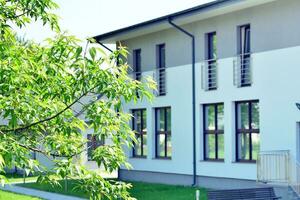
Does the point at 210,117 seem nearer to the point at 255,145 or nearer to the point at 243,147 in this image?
the point at 243,147

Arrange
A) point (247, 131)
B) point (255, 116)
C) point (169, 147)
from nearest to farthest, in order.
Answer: point (255, 116)
point (247, 131)
point (169, 147)

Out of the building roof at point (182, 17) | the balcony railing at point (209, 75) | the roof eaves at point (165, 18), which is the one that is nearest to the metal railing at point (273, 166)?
the balcony railing at point (209, 75)

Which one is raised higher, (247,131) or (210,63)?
(210,63)

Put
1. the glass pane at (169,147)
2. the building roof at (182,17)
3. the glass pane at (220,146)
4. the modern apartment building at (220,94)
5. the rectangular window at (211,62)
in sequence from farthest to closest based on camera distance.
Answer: the glass pane at (169,147), the rectangular window at (211,62), the glass pane at (220,146), the building roof at (182,17), the modern apartment building at (220,94)

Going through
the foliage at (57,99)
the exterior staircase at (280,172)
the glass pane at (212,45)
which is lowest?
the exterior staircase at (280,172)

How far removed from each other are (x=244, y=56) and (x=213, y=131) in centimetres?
281

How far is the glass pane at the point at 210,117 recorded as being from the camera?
62.7ft

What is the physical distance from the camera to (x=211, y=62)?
62.4 ft

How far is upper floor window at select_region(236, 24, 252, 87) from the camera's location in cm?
1744

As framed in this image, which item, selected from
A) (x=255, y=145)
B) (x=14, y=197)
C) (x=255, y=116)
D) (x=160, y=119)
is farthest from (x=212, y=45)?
(x=14, y=197)

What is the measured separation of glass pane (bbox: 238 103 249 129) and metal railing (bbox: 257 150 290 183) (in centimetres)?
139

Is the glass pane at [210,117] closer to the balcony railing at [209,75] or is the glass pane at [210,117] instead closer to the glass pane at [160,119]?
the balcony railing at [209,75]

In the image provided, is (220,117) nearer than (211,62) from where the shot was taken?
Yes

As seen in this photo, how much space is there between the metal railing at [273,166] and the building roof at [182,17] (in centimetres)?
428
